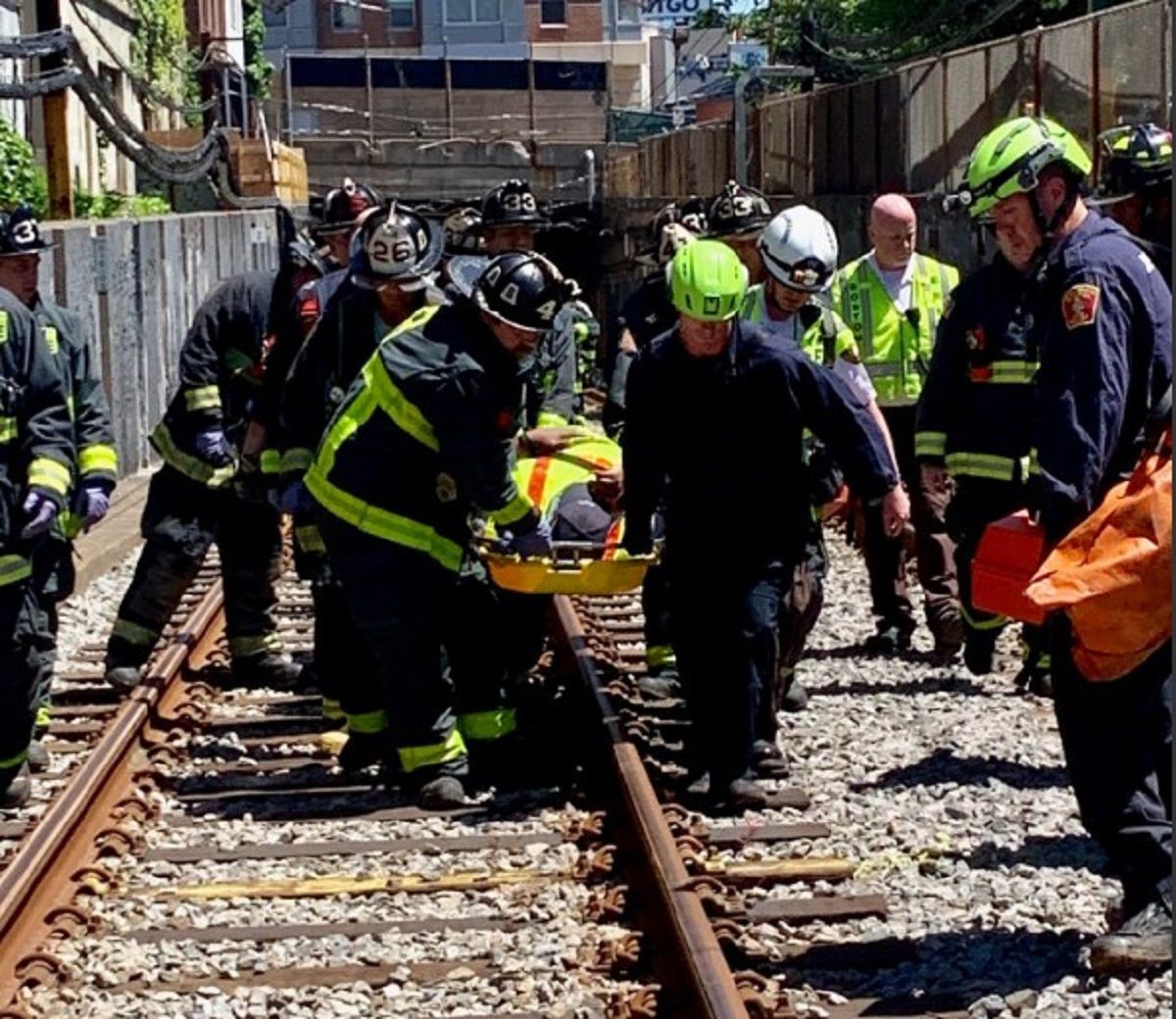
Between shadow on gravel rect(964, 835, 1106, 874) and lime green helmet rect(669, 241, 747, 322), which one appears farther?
lime green helmet rect(669, 241, 747, 322)

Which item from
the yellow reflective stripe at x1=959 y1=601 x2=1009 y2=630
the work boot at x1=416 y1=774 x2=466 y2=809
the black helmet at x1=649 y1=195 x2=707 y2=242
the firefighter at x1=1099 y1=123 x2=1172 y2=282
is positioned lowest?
the work boot at x1=416 y1=774 x2=466 y2=809

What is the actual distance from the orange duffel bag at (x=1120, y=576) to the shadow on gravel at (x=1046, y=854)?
1.55m

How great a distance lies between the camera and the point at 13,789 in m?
8.50

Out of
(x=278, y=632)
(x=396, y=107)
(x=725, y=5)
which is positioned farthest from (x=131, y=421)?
(x=396, y=107)

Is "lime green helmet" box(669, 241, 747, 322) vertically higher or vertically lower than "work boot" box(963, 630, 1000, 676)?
higher

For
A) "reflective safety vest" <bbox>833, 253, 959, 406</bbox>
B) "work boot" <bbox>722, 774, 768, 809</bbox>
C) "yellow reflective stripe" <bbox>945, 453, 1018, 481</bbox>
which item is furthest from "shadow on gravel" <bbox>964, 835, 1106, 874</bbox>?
"reflective safety vest" <bbox>833, 253, 959, 406</bbox>

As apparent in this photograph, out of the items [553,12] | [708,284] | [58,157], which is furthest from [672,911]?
[553,12]

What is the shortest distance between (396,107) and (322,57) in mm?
3087

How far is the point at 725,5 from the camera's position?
4106cm

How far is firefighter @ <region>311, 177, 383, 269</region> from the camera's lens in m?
10.5

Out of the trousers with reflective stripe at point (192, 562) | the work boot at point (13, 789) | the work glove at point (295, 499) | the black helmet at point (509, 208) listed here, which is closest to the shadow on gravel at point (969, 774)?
the work glove at point (295, 499)

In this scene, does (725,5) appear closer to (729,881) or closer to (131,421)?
(131,421)

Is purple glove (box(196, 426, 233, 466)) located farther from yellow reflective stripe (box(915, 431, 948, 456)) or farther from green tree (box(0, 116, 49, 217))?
green tree (box(0, 116, 49, 217))

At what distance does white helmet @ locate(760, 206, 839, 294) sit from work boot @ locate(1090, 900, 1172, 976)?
3646 mm
